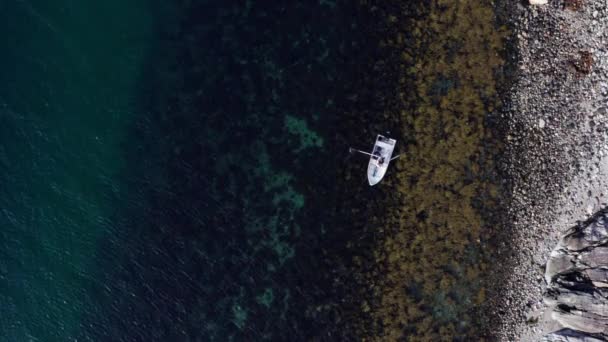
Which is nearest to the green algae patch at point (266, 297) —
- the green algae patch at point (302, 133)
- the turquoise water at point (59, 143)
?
the green algae patch at point (302, 133)

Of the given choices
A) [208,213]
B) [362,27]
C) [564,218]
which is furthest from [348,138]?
[564,218]

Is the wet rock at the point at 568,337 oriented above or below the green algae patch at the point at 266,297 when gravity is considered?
above

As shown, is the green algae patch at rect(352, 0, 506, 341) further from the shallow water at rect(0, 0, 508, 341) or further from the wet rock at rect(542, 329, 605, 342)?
the wet rock at rect(542, 329, 605, 342)

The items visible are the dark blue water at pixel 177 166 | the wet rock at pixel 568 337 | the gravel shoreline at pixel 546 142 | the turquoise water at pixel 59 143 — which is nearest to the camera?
the wet rock at pixel 568 337

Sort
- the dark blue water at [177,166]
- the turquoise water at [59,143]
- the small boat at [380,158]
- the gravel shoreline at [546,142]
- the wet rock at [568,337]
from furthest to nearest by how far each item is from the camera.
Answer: the turquoise water at [59,143], the dark blue water at [177,166], the gravel shoreline at [546,142], the small boat at [380,158], the wet rock at [568,337]

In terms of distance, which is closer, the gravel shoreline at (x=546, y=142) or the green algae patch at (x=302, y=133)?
the gravel shoreline at (x=546, y=142)

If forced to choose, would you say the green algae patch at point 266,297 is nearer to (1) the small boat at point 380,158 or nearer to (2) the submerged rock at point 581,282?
(1) the small boat at point 380,158

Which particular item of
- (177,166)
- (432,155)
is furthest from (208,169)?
(432,155)

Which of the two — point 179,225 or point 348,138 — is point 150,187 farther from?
point 348,138
